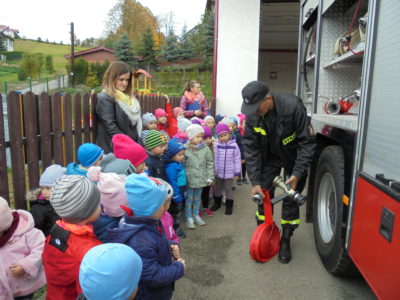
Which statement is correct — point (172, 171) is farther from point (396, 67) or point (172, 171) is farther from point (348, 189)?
point (396, 67)

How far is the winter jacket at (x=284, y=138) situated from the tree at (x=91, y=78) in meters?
33.8

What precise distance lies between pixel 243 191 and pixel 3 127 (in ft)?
13.0

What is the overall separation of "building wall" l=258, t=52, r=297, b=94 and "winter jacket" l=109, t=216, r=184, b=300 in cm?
1532

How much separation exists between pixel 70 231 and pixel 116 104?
2.22 metres

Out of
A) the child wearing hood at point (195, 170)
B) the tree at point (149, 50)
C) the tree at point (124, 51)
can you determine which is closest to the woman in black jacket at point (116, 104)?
the child wearing hood at point (195, 170)

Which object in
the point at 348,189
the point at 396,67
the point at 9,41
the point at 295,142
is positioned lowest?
the point at 348,189

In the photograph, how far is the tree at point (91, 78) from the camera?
116ft

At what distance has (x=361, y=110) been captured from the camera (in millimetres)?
2137

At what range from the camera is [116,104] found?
3.86 metres

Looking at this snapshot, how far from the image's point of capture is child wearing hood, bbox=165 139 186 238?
3.98 metres

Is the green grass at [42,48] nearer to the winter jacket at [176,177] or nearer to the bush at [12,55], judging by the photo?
the bush at [12,55]

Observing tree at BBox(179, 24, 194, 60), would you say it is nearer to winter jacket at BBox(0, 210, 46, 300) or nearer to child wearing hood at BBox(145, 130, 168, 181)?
child wearing hood at BBox(145, 130, 168, 181)

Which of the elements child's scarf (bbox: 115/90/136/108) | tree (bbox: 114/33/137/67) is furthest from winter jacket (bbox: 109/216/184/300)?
tree (bbox: 114/33/137/67)

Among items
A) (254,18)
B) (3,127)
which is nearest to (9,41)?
(254,18)
